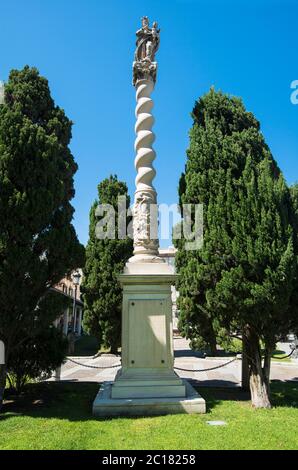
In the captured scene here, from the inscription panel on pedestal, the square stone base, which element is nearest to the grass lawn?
the square stone base

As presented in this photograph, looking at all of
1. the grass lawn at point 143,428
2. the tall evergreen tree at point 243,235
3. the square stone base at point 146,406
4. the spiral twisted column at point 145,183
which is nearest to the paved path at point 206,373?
the tall evergreen tree at point 243,235

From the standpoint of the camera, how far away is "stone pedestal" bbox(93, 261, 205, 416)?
22.5 ft

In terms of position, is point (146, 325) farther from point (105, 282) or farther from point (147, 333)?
point (105, 282)

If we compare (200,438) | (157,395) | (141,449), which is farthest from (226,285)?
(141,449)

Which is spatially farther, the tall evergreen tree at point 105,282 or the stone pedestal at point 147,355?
the tall evergreen tree at point 105,282

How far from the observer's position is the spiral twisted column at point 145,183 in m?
8.79

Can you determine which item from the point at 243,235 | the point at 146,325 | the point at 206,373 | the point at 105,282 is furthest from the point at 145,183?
the point at 105,282

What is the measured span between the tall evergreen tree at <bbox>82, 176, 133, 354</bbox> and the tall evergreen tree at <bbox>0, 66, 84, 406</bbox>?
36.0ft

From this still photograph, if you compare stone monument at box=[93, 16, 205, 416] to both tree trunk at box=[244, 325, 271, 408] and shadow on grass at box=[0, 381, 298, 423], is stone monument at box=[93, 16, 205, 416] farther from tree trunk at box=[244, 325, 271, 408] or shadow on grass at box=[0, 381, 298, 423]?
tree trunk at box=[244, 325, 271, 408]

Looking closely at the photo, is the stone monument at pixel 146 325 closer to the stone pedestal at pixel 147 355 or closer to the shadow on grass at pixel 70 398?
the stone pedestal at pixel 147 355

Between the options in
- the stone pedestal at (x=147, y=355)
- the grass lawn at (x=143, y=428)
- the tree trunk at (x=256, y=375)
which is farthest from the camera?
the tree trunk at (x=256, y=375)

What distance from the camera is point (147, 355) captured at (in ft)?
25.1

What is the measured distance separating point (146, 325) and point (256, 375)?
262cm

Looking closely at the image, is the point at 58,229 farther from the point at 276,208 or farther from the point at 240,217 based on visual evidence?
the point at 276,208
